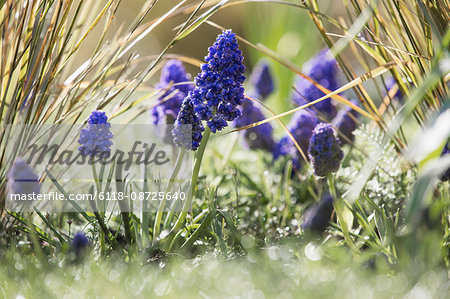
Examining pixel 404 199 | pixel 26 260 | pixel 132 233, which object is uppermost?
pixel 26 260

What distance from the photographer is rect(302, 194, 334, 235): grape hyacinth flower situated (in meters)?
1.41

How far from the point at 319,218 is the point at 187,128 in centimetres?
42

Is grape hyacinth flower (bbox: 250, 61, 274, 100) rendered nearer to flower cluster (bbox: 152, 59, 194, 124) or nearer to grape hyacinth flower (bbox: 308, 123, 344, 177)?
flower cluster (bbox: 152, 59, 194, 124)

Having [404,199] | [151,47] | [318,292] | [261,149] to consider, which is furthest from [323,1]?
[318,292]

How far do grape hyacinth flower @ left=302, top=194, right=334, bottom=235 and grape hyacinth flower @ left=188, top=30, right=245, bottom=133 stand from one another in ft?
1.17

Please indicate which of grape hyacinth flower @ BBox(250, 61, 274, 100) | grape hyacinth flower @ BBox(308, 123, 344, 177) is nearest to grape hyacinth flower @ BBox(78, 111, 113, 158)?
grape hyacinth flower @ BBox(308, 123, 344, 177)

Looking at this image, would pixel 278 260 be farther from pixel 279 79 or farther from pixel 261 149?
pixel 279 79

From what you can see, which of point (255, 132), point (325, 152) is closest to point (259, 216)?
point (325, 152)

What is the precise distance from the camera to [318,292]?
93 cm

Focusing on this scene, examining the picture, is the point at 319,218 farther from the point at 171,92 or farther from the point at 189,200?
Answer: the point at 171,92

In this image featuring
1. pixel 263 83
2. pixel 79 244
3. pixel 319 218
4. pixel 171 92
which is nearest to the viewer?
pixel 79 244

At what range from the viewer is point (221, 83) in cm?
128

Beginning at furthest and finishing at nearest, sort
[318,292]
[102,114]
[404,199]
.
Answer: [404,199] < [102,114] < [318,292]

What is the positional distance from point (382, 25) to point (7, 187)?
104cm
